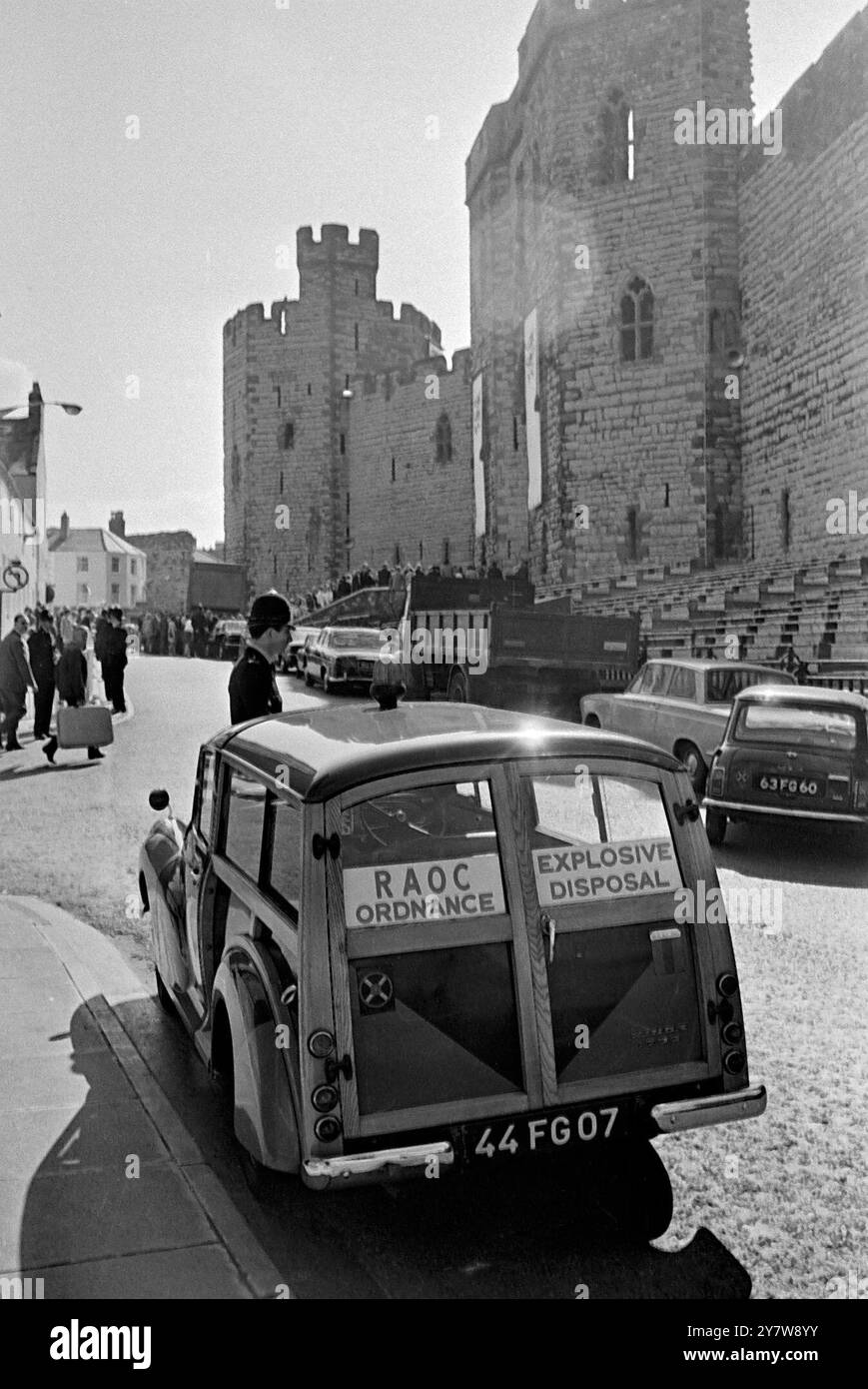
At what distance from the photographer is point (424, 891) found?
A: 3.09 metres

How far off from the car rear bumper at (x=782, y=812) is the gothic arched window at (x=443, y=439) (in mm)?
37813

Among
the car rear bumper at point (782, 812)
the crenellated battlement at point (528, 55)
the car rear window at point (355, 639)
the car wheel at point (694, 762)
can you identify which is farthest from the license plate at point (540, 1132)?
the crenellated battlement at point (528, 55)

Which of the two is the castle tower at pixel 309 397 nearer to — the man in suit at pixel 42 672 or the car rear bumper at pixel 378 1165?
the man in suit at pixel 42 672

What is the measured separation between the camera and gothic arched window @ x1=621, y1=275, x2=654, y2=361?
27500 mm

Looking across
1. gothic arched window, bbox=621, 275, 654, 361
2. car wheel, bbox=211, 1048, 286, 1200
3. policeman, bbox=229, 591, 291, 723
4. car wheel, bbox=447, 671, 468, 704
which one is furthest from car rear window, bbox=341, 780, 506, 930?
gothic arched window, bbox=621, 275, 654, 361

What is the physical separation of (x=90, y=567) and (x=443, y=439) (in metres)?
47.6

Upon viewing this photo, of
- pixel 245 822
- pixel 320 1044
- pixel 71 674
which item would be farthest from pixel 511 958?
pixel 71 674

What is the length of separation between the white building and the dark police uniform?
81764 mm

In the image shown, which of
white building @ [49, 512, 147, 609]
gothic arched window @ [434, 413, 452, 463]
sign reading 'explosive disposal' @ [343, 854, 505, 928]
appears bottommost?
sign reading 'explosive disposal' @ [343, 854, 505, 928]

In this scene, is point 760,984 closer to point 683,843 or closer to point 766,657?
point 683,843

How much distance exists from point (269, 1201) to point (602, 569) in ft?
84.1

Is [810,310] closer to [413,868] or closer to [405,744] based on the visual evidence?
[405,744]

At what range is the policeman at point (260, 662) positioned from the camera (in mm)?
6066

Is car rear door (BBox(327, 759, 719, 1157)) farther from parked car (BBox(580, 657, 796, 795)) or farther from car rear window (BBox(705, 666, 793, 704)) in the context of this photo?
car rear window (BBox(705, 666, 793, 704))
